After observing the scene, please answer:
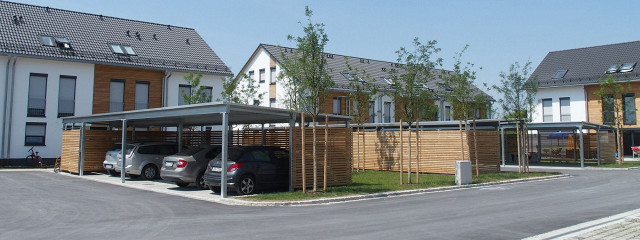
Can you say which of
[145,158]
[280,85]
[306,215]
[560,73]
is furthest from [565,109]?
[306,215]

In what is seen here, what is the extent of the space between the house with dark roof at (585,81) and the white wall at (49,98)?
106ft

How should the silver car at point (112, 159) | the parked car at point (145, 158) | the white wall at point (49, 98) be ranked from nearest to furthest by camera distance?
the parked car at point (145, 158) < the silver car at point (112, 159) < the white wall at point (49, 98)

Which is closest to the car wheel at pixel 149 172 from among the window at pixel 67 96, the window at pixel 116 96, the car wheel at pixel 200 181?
the car wheel at pixel 200 181

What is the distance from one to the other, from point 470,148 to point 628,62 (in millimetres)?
27913

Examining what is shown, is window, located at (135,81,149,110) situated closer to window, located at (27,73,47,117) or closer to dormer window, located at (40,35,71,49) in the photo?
dormer window, located at (40,35,71,49)

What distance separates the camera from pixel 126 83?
30.3m

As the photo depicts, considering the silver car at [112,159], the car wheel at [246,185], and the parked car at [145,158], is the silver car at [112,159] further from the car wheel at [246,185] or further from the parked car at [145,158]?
the car wheel at [246,185]

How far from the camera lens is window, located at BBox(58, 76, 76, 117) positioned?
1105 inches

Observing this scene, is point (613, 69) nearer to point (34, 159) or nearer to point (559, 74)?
point (559, 74)

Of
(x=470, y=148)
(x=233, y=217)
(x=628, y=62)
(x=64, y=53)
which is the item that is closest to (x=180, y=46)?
(x=64, y=53)

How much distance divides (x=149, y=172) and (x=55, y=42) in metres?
14.9

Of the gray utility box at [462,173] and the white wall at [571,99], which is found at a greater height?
the white wall at [571,99]

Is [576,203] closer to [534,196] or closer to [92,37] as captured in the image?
[534,196]

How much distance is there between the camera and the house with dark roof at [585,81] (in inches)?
1542
